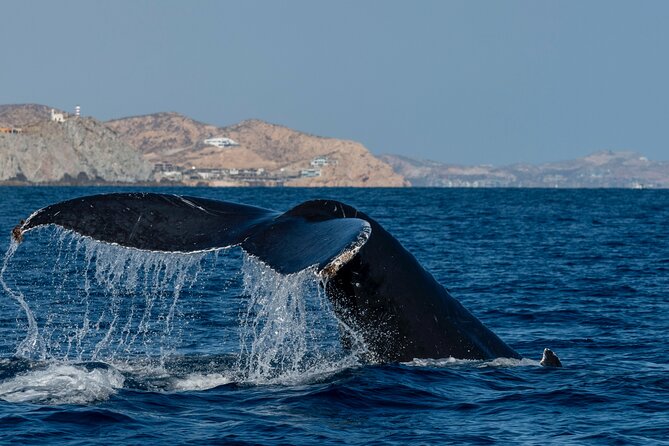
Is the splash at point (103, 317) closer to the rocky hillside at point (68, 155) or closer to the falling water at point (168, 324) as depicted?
the falling water at point (168, 324)

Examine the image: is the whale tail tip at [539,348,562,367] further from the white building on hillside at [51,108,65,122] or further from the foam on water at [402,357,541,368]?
the white building on hillside at [51,108,65,122]

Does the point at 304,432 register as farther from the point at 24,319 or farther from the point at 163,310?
the point at 163,310

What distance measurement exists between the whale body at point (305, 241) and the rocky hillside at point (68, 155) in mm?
151912

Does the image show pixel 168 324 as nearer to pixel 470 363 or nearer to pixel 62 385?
pixel 62 385

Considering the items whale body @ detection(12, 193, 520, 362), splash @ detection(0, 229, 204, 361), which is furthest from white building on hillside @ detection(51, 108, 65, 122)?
whale body @ detection(12, 193, 520, 362)

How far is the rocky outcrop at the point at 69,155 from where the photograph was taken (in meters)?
157

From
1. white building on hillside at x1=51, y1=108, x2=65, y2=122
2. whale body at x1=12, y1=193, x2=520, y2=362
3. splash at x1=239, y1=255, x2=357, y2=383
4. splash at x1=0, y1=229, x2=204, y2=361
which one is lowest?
splash at x1=0, y1=229, x2=204, y2=361

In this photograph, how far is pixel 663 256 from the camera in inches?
1067

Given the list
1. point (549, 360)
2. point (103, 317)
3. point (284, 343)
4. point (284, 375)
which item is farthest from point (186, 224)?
point (103, 317)

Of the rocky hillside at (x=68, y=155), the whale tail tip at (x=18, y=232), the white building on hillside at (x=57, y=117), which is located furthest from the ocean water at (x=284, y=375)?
the white building on hillside at (x=57, y=117)

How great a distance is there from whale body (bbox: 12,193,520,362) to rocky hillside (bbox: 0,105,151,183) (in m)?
152

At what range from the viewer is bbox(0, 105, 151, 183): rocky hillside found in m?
157

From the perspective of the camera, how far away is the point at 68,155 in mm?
167125

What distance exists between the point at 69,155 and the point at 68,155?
15 cm
